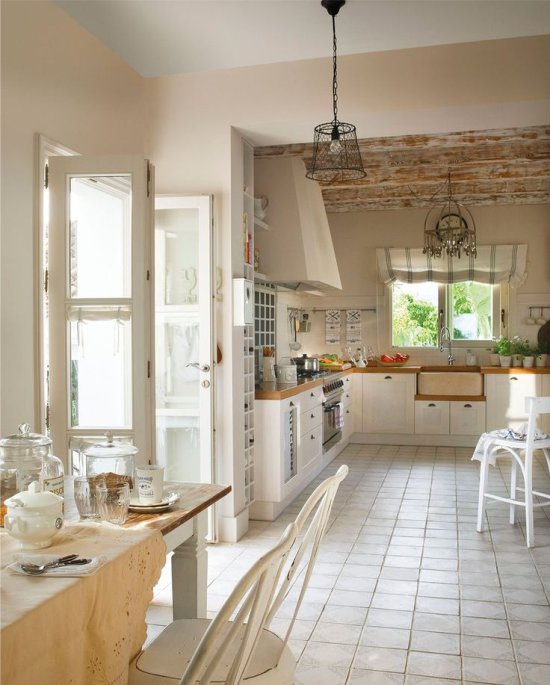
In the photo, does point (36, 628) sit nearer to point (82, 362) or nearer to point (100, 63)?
point (82, 362)

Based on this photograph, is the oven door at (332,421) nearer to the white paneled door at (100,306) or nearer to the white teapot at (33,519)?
the white paneled door at (100,306)

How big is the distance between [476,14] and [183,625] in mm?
3344

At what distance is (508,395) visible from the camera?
812 centimetres

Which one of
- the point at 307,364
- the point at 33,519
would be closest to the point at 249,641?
the point at 33,519

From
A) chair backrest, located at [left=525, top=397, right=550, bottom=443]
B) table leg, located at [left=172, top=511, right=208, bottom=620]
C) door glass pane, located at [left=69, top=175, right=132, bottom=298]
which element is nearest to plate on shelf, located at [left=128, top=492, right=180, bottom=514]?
table leg, located at [left=172, top=511, right=208, bottom=620]

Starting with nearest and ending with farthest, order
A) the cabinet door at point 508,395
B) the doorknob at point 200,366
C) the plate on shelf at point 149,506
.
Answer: the plate on shelf at point 149,506 → the doorknob at point 200,366 → the cabinet door at point 508,395

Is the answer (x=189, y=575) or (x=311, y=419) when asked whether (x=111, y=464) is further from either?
(x=311, y=419)

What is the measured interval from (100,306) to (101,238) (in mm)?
368

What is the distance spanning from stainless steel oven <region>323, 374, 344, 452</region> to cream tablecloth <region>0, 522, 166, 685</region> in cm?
499

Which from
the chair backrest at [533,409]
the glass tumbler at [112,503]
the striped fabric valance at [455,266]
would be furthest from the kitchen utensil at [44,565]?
the striped fabric valance at [455,266]

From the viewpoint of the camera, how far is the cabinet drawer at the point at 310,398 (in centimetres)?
587

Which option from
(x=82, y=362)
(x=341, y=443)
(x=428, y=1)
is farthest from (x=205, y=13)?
(x=341, y=443)

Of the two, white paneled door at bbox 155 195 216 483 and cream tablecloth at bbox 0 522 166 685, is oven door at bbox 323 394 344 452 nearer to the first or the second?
white paneled door at bbox 155 195 216 483

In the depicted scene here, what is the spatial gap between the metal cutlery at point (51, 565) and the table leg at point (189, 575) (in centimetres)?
64
